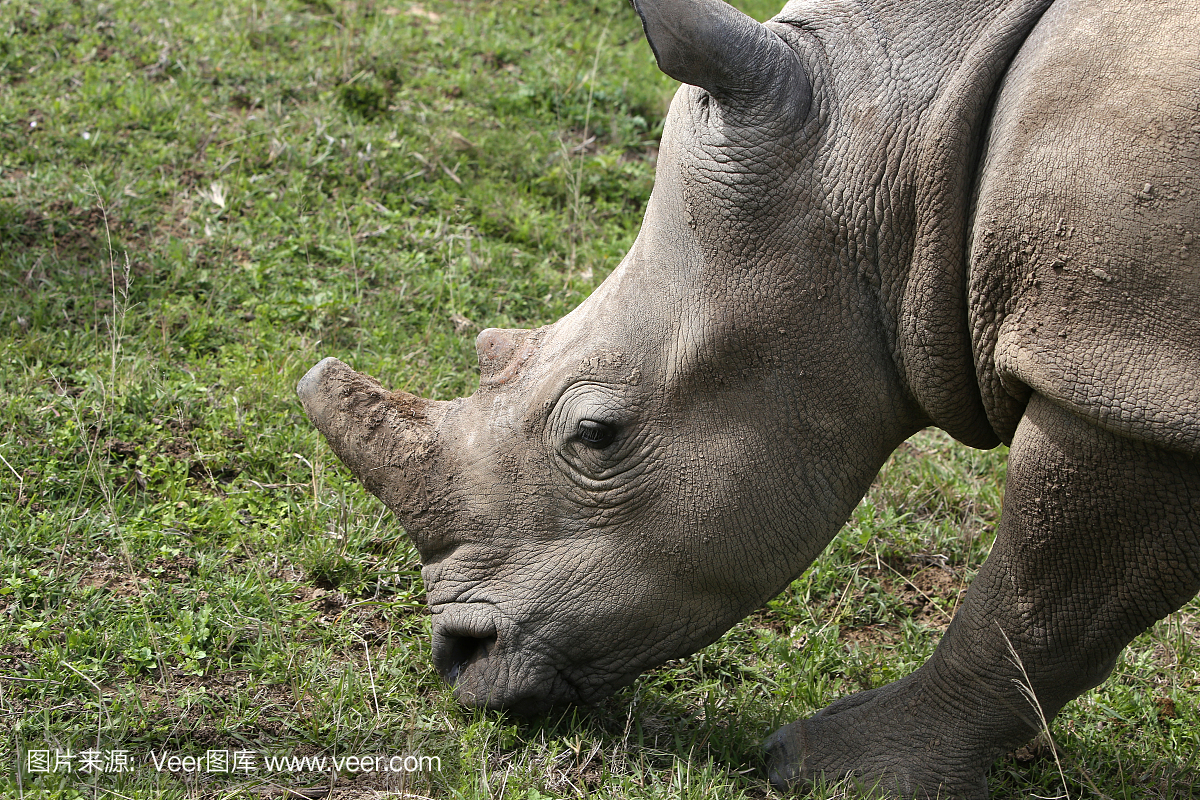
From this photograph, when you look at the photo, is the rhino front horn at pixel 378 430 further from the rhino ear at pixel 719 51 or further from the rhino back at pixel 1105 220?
the rhino back at pixel 1105 220

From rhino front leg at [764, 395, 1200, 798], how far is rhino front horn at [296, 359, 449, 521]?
1.43m

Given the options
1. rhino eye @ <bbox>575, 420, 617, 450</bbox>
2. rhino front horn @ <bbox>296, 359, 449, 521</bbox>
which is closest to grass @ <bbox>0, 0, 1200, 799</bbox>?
rhino front horn @ <bbox>296, 359, 449, 521</bbox>

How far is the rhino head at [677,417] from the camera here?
3.20 m

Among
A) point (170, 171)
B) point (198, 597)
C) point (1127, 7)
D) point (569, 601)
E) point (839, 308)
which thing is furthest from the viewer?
point (170, 171)

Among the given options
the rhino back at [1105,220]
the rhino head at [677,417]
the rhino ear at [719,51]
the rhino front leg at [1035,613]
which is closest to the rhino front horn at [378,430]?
the rhino head at [677,417]

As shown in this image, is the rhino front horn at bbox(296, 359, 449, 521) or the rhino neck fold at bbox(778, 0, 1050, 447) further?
the rhino front horn at bbox(296, 359, 449, 521)

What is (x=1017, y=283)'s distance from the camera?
115 inches

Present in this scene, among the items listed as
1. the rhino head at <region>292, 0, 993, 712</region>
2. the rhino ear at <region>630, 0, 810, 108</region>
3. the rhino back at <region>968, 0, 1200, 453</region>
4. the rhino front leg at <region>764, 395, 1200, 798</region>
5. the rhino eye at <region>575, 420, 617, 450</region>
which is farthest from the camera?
the rhino eye at <region>575, 420, 617, 450</region>

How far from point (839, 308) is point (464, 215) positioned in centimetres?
372

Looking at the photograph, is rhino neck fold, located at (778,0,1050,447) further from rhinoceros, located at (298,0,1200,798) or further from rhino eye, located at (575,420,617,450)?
rhino eye, located at (575,420,617,450)

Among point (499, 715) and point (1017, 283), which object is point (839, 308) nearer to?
point (1017, 283)

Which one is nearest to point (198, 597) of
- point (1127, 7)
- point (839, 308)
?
point (839, 308)

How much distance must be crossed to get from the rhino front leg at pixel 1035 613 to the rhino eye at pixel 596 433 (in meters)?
1.11

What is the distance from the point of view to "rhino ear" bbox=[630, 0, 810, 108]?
304 cm
